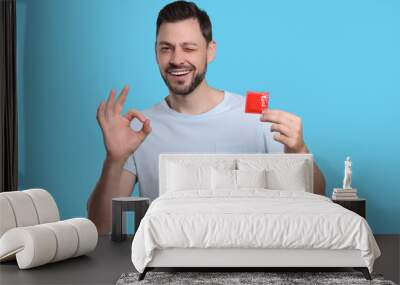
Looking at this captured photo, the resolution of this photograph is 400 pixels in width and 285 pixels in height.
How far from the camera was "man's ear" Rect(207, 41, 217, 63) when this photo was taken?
7215 millimetres

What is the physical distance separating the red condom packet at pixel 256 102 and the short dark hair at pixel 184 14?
0.74 meters

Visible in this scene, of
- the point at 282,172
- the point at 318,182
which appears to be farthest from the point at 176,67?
the point at 318,182

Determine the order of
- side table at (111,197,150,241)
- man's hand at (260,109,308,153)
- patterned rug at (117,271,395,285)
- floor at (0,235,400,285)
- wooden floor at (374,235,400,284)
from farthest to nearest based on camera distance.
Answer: man's hand at (260,109,308,153) → side table at (111,197,150,241) → wooden floor at (374,235,400,284) → floor at (0,235,400,285) → patterned rug at (117,271,395,285)

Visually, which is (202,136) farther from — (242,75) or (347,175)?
(347,175)

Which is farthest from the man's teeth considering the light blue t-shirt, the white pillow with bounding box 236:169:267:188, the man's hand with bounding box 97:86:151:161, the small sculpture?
the small sculpture

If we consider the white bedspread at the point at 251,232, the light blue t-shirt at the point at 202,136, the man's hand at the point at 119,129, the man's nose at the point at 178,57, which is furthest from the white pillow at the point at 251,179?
the white bedspread at the point at 251,232

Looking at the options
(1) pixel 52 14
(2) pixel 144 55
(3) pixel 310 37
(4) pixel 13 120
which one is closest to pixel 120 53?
(2) pixel 144 55

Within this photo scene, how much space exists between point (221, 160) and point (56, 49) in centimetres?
216

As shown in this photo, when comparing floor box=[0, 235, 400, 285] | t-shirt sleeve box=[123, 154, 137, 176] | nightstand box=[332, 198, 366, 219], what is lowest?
floor box=[0, 235, 400, 285]

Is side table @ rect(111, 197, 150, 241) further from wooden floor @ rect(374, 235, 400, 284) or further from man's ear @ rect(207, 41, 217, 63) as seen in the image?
wooden floor @ rect(374, 235, 400, 284)

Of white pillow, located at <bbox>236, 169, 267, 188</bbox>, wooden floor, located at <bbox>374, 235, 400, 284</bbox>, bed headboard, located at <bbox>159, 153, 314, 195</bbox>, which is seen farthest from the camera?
bed headboard, located at <bbox>159, 153, 314, 195</bbox>

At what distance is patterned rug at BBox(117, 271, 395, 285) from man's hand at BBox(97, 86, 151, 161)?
2.30m

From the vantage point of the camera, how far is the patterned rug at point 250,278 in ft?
15.7

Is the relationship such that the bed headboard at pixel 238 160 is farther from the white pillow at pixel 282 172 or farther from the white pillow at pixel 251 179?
the white pillow at pixel 251 179
